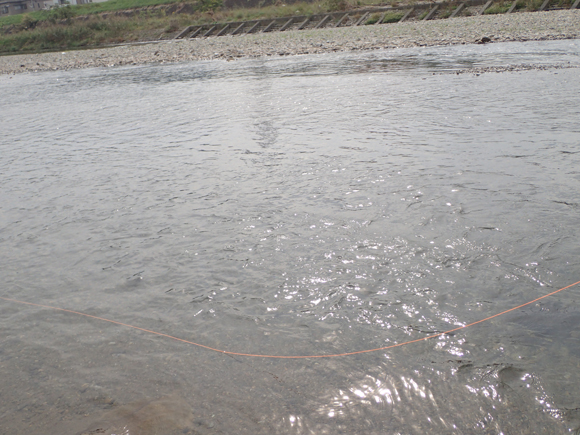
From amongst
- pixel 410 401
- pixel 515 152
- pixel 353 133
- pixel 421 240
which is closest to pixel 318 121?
pixel 353 133

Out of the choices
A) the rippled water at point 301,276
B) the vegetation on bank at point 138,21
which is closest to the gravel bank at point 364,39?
the vegetation on bank at point 138,21

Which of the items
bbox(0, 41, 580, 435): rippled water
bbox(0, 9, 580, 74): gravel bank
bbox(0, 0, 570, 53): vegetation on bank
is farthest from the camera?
bbox(0, 0, 570, 53): vegetation on bank

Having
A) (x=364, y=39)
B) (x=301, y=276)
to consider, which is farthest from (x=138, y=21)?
(x=301, y=276)

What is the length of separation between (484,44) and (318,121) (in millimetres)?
16731

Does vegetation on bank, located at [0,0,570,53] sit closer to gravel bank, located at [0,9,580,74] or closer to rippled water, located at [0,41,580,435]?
gravel bank, located at [0,9,580,74]

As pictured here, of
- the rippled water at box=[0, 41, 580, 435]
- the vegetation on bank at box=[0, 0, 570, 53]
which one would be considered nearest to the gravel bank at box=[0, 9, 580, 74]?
the vegetation on bank at box=[0, 0, 570, 53]

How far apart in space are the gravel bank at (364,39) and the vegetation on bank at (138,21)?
305 inches

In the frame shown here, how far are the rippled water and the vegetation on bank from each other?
3330cm

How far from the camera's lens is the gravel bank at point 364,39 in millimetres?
25188

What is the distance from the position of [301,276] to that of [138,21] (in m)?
62.6

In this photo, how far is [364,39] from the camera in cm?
2941

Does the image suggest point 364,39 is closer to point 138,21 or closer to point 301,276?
point 301,276

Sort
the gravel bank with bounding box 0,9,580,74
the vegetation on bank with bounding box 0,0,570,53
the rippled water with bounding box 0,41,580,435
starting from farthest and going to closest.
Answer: the vegetation on bank with bounding box 0,0,570,53, the gravel bank with bounding box 0,9,580,74, the rippled water with bounding box 0,41,580,435

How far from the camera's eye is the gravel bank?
992 inches
